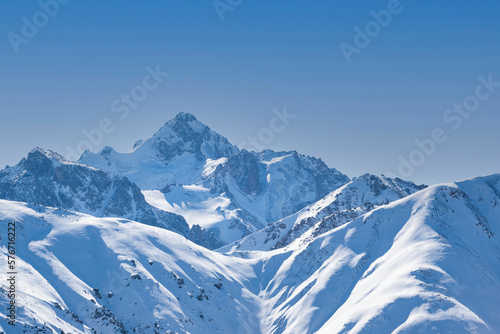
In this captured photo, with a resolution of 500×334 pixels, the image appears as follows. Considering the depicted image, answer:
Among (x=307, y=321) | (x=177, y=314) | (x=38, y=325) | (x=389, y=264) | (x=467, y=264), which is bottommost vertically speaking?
(x=38, y=325)

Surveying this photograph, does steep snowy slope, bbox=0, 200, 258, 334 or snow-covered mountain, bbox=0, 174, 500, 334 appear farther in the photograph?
snow-covered mountain, bbox=0, 174, 500, 334

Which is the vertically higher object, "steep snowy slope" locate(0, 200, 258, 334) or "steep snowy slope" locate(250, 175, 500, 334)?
"steep snowy slope" locate(250, 175, 500, 334)

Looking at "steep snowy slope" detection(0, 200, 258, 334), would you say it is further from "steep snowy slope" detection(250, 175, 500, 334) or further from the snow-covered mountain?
"steep snowy slope" detection(250, 175, 500, 334)

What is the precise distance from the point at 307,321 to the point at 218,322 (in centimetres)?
2759

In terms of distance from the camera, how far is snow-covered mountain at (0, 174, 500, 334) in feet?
488

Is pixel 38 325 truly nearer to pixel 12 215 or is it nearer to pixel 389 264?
pixel 12 215

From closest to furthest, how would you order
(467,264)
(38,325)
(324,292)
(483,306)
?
(38,325) < (483,306) < (467,264) < (324,292)

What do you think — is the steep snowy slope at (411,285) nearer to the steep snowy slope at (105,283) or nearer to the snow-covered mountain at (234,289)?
the snow-covered mountain at (234,289)

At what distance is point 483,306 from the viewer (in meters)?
159

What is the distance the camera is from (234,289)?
656 feet

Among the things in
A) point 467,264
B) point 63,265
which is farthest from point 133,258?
point 467,264

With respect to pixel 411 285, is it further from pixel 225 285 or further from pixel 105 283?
pixel 105 283

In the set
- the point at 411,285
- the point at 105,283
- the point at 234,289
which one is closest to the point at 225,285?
the point at 234,289

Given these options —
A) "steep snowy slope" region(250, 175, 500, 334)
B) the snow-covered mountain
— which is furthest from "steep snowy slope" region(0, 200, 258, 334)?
"steep snowy slope" region(250, 175, 500, 334)
